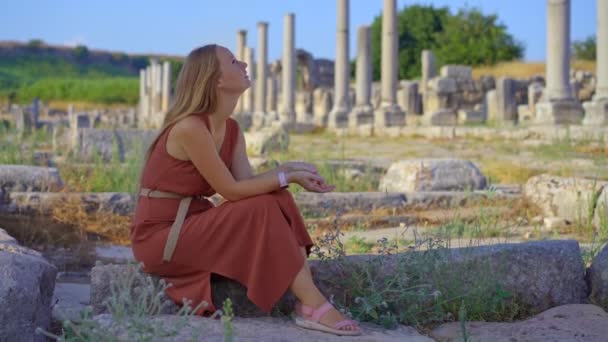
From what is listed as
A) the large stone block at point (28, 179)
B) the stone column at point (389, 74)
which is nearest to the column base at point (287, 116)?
the stone column at point (389, 74)

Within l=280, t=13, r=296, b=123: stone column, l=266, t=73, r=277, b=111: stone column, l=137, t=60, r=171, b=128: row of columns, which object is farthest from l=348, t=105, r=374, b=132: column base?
l=137, t=60, r=171, b=128: row of columns

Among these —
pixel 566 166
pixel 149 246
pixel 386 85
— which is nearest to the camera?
pixel 149 246

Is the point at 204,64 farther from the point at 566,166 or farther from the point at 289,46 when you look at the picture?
the point at 289,46

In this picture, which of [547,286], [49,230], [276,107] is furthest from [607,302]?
[276,107]

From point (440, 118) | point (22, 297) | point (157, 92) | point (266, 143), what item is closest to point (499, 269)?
point (22, 297)

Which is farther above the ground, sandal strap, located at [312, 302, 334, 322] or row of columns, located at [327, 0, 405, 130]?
row of columns, located at [327, 0, 405, 130]

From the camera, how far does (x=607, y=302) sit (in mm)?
4234

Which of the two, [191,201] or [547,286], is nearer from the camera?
[191,201]

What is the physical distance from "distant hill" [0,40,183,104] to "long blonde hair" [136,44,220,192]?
68.3 meters

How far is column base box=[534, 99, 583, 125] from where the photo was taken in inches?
673

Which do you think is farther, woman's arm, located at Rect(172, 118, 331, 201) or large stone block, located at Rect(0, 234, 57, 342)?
woman's arm, located at Rect(172, 118, 331, 201)

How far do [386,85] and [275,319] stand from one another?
2056 centimetres

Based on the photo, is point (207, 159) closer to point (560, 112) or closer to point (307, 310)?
point (307, 310)

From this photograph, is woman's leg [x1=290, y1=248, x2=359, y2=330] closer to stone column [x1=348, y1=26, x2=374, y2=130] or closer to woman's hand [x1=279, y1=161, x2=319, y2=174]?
woman's hand [x1=279, y1=161, x2=319, y2=174]
